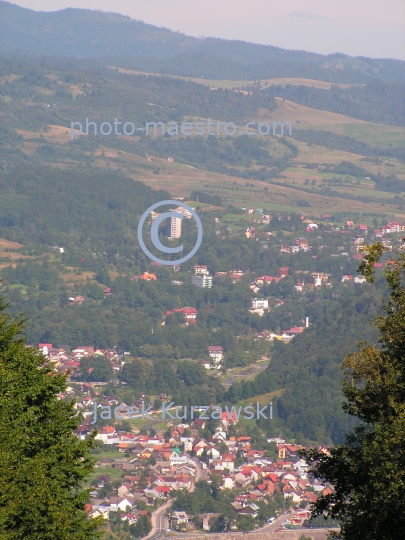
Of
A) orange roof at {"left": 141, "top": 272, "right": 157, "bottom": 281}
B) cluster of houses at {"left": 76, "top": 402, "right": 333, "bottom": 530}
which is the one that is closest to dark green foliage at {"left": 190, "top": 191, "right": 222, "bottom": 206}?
orange roof at {"left": 141, "top": 272, "right": 157, "bottom": 281}

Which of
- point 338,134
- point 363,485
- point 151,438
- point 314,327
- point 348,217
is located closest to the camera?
point 363,485

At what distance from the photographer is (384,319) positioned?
11.3m

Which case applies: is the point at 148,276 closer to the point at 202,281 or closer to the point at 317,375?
the point at 202,281

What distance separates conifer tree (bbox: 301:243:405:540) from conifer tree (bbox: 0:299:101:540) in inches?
102

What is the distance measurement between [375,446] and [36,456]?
3.57 metres

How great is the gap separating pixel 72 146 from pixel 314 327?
80855 millimetres

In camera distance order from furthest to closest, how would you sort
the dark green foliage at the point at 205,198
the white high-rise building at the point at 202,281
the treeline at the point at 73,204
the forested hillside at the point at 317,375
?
the dark green foliage at the point at 205,198
the treeline at the point at 73,204
the white high-rise building at the point at 202,281
the forested hillside at the point at 317,375

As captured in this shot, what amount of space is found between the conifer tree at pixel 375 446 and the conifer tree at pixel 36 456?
2580mm

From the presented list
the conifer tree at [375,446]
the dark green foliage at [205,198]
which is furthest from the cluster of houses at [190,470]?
the dark green foliage at [205,198]

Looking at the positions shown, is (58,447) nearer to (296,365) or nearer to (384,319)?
(384,319)

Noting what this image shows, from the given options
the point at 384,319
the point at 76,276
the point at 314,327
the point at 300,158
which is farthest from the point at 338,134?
the point at 384,319

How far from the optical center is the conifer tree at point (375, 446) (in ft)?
31.8

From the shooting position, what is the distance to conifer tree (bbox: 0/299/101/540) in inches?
414

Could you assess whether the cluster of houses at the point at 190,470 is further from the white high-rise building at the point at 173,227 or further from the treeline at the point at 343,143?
the treeline at the point at 343,143
